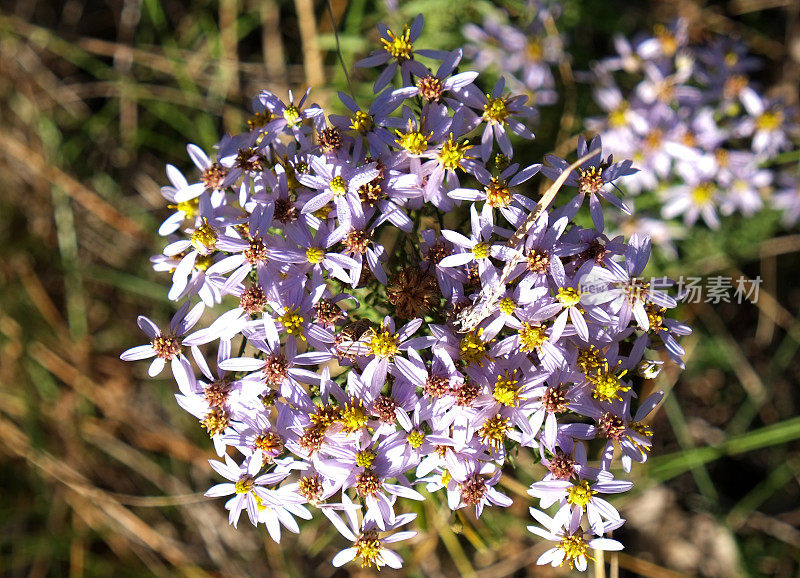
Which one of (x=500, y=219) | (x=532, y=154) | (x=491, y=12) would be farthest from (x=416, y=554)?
(x=491, y=12)

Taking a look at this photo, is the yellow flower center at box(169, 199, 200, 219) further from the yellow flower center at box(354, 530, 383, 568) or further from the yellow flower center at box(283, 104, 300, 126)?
the yellow flower center at box(354, 530, 383, 568)

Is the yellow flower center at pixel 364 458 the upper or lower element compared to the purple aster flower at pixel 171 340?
lower

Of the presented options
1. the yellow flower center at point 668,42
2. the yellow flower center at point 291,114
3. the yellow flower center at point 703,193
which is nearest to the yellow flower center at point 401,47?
the yellow flower center at point 291,114

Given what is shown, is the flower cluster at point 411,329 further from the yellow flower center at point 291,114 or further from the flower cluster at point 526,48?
the flower cluster at point 526,48

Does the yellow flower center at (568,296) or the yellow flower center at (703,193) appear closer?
the yellow flower center at (568,296)

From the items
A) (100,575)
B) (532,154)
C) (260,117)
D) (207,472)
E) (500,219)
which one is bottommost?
(100,575)

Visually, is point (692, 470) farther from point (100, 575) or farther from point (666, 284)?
point (100, 575)
